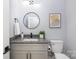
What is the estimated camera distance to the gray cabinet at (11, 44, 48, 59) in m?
3.09

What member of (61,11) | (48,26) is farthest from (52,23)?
(61,11)

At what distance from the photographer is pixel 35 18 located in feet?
13.1

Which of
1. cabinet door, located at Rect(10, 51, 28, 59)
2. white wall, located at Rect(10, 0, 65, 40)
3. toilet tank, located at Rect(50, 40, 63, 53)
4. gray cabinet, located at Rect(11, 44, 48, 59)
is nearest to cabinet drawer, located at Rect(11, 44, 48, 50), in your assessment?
gray cabinet, located at Rect(11, 44, 48, 59)

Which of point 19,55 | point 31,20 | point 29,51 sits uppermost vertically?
point 31,20

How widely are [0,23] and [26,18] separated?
2459mm

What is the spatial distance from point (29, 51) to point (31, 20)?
1.24 m

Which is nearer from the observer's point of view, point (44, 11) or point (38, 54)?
point (38, 54)

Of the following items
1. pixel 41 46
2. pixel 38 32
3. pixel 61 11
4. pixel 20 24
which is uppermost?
pixel 61 11

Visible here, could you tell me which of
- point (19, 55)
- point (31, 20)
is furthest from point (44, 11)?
point (19, 55)

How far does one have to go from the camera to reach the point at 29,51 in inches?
122

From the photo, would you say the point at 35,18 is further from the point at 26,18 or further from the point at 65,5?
the point at 65,5

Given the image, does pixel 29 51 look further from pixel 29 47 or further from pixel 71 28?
pixel 71 28

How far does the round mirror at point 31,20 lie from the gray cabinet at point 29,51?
1.03 meters

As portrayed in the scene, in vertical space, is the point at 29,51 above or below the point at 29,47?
below
